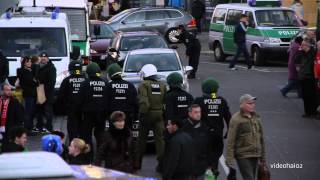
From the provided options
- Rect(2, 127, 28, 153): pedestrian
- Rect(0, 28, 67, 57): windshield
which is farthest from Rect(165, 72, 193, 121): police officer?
Rect(0, 28, 67, 57): windshield

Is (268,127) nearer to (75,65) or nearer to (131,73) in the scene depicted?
(131,73)

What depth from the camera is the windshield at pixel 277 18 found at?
1156 inches

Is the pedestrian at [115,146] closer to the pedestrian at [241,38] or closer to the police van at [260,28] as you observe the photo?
the pedestrian at [241,38]

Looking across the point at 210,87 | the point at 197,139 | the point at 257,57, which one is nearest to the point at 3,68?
the point at 210,87

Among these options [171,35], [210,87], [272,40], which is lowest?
[171,35]

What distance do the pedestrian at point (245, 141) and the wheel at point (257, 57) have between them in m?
17.4

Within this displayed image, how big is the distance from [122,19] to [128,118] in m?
25.0

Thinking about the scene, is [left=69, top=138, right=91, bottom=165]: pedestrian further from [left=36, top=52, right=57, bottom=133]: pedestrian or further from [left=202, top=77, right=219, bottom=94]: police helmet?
[left=36, top=52, right=57, bottom=133]: pedestrian

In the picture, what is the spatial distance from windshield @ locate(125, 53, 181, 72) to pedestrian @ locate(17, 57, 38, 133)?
281 cm

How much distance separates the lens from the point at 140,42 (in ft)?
81.8

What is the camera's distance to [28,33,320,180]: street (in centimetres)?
1472

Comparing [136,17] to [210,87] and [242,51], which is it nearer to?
[242,51]

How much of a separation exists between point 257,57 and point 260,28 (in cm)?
95

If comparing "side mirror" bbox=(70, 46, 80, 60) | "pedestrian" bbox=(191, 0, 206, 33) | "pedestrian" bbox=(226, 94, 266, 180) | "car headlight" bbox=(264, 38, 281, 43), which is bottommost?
"pedestrian" bbox=(191, 0, 206, 33)
